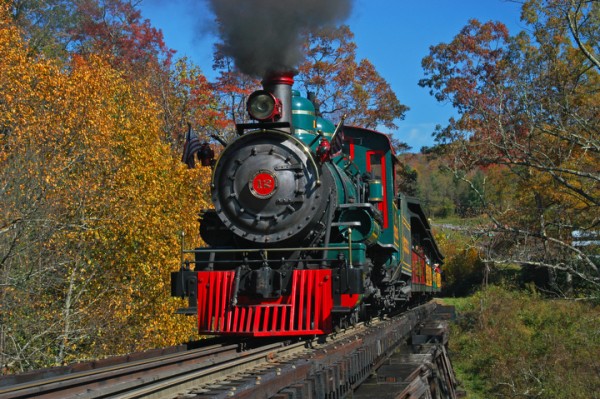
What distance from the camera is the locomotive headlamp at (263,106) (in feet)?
29.8

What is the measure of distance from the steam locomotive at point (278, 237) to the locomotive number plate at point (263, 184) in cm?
1

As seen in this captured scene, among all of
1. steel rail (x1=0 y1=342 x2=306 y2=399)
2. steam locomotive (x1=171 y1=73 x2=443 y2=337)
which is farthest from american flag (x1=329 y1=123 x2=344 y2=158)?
steel rail (x1=0 y1=342 x2=306 y2=399)

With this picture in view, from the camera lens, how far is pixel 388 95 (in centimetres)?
3400

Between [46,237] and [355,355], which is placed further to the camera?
[46,237]

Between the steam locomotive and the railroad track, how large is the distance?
1.73ft

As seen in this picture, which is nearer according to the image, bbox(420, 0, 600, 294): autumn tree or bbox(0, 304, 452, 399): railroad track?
bbox(0, 304, 452, 399): railroad track

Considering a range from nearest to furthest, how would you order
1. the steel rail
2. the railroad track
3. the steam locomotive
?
the steel rail
the railroad track
the steam locomotive

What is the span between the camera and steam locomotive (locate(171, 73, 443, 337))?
329 inches

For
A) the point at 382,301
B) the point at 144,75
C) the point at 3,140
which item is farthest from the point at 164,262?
the point at 144,75

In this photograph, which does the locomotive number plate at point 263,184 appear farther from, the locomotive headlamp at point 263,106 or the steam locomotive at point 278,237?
the locomotive headlamp at point 263,106

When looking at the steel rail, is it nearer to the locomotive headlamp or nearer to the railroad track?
the railroad track

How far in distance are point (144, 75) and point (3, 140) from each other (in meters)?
16.4

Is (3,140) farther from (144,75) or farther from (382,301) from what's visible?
(144,75)

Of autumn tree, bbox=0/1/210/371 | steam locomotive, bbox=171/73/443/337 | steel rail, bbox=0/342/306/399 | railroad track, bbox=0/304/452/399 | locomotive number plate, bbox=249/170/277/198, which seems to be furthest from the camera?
autumn tree, bbox=0/1/210/371
